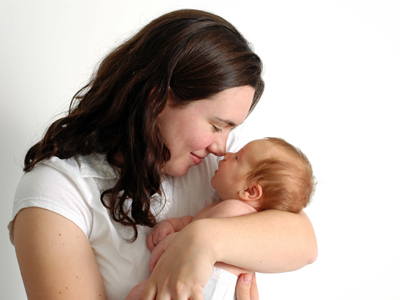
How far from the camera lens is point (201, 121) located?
1.51 metres

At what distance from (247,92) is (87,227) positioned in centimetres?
79

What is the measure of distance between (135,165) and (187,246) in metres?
0.45

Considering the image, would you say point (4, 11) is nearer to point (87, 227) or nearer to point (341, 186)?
point (87, 227)

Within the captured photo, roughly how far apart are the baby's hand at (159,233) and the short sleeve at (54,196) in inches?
9.4

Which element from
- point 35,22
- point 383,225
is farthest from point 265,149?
point 383,225

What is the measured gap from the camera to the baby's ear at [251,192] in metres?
1.59

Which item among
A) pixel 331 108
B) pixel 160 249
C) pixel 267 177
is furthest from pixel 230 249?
pixel 331 108

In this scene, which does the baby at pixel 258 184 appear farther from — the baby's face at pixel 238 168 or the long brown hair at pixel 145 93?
the long brown hair at pixel 145 93

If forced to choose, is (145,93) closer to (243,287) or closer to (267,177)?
(267,177)

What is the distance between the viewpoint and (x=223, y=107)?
149 centimetres

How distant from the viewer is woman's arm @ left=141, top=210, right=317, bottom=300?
3.92ft

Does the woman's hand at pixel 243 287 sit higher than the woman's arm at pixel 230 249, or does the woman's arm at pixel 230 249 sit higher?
the woman's arm at pixel 230 249

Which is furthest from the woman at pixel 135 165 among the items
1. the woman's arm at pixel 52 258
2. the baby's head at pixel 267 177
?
the baby's head at pixel 267 177

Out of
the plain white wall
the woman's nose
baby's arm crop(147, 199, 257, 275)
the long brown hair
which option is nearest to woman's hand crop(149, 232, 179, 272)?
baby's arm crop(147, 199, 257, 275)
